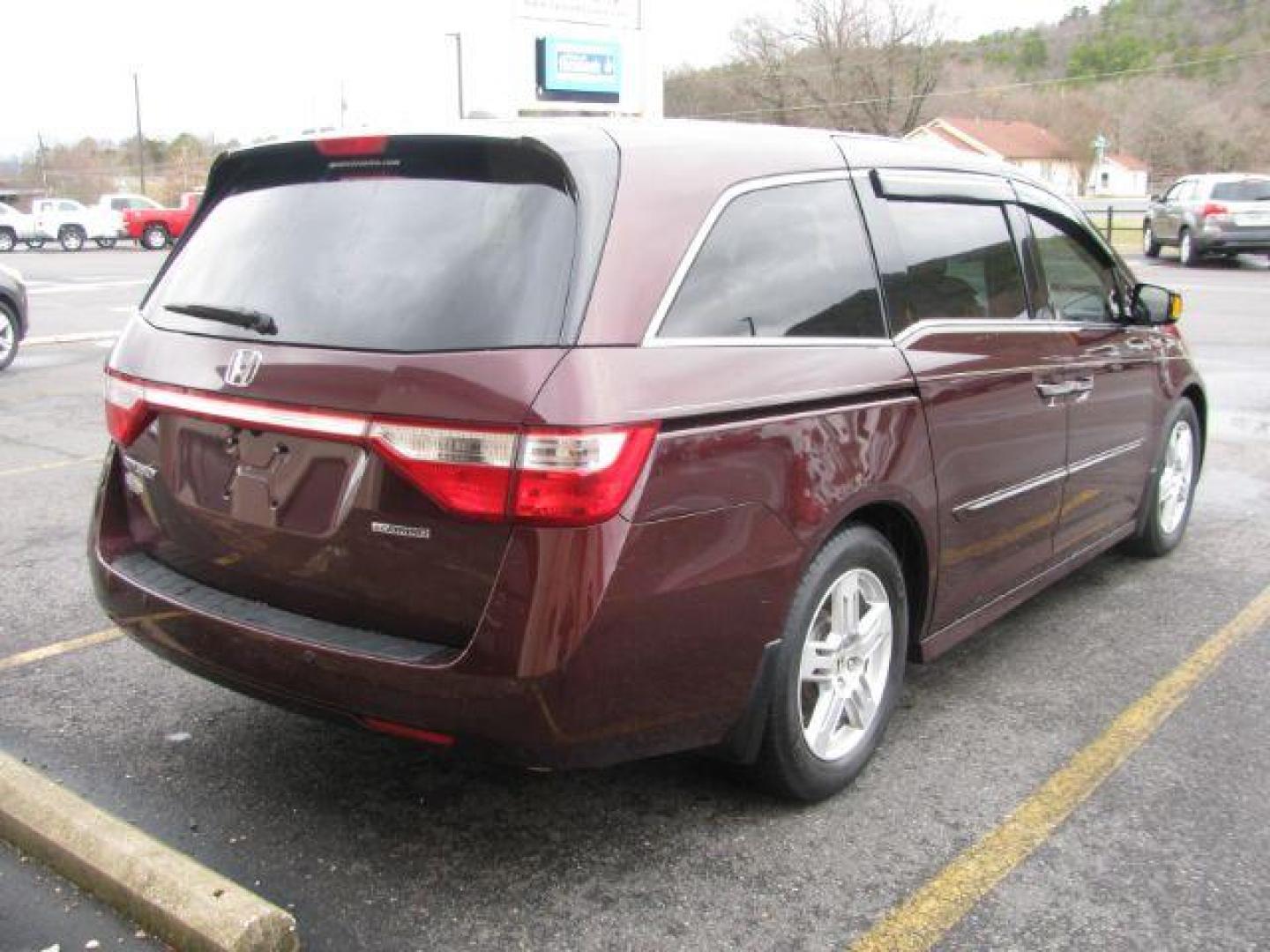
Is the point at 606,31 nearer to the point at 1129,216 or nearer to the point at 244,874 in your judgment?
the point at 244,874

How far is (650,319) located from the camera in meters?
2.55

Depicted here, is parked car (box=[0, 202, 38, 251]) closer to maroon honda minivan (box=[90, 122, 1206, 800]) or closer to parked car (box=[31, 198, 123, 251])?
parked car (box=[31, 198, 123, 251])

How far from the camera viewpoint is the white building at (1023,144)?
86725 millimetres

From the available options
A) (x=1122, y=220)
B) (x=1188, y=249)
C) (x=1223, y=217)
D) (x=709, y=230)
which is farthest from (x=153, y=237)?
(x=709, y=230)

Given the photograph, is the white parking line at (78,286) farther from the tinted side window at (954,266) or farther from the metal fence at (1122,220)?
the metal fence at (1122,220)

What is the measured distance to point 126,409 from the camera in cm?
305

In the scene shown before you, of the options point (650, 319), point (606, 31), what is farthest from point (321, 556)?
point (606, 31)

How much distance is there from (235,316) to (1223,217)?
78.9ft

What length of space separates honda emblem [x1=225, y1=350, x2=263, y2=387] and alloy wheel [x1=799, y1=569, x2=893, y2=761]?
146cm

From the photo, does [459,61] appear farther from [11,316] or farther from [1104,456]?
[1104,456]

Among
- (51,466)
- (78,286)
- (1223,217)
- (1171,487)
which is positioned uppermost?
(1223,217)

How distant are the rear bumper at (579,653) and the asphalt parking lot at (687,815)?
38 centimetres

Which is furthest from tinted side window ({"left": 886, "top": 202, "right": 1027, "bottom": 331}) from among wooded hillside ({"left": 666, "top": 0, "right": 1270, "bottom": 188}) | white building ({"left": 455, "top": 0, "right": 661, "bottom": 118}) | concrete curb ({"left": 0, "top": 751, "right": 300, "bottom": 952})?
wooded hillside ({"left": 666, "top": 0, "right": 1270, "bottom": 188})

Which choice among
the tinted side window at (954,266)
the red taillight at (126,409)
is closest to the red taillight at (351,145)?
the red taillight at (126,409)
